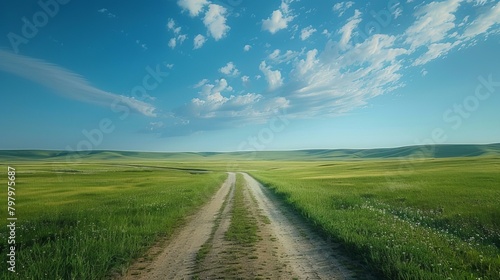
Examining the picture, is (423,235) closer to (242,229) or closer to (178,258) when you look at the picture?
(242,229)

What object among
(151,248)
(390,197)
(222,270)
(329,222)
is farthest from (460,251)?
(390,197)

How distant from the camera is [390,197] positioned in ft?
89.2

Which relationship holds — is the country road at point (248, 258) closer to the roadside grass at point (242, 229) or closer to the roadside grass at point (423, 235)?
the roadside grass at point (242, 229)

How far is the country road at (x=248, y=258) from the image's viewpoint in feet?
27.8

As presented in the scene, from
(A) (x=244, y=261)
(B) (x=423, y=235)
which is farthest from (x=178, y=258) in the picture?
(B) (x=423, y=235)

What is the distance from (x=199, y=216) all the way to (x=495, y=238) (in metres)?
15.2

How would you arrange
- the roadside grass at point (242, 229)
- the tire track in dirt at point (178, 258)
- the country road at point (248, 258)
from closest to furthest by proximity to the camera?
1. the country road at point (248, 258)
2. the tire track in dirt at point (178, 258)
3. the roadside grass at point (242, 229)

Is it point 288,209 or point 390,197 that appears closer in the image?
point 288,209

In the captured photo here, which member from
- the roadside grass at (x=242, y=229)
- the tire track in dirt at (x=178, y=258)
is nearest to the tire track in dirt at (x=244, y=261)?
the roadside grass at (x=242, y=229)

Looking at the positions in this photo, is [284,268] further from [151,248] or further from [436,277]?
[151,248]

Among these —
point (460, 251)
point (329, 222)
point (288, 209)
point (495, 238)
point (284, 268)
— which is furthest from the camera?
point (288, 209)

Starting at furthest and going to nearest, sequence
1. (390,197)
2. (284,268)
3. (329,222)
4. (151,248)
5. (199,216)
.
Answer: (390,197) → (199,216) → (329,222) → (151,248) → (284,268)

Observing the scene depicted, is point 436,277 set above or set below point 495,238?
above

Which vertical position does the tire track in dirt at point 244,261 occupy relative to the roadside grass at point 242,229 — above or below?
above
